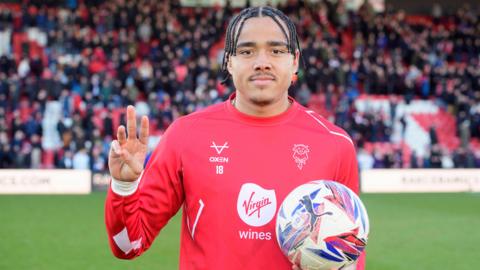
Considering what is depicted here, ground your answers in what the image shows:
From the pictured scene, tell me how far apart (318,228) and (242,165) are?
0.47 meters

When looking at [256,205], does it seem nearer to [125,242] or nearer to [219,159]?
[219,159]

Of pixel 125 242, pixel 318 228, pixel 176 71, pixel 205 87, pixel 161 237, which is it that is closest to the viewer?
pixel 318 228

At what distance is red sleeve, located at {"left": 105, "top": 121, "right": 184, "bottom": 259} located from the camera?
2725 millimetres

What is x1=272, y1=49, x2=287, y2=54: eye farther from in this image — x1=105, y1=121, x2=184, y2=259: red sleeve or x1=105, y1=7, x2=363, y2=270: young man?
x1=105, y1=121, x2=184, y2=259: red sleeve

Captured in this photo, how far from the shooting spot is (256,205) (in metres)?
2.86

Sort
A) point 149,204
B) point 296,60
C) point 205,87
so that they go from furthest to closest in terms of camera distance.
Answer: point 205,87 < point 296,60 < point 149,204

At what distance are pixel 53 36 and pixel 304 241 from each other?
73.1 ft

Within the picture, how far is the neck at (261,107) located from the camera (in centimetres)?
298

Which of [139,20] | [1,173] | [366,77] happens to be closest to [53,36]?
[139,20]

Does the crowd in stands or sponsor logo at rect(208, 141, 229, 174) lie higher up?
sponsor logo at rect(208, 141, 229, 174)

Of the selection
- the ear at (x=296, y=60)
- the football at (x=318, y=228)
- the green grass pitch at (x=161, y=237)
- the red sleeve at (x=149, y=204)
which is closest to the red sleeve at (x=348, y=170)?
the football at (x=318, y=228)

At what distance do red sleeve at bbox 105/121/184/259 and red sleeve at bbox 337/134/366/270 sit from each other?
0.69 m

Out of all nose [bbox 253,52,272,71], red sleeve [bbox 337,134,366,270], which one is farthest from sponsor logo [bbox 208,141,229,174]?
red sleeve [bbox 337,134,366,270]

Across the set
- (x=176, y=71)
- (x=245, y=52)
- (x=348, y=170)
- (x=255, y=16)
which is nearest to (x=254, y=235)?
(x=348, y=170)
